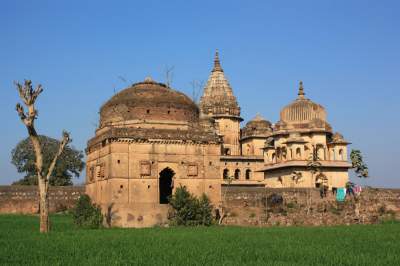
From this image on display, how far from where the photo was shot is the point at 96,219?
89.8ft

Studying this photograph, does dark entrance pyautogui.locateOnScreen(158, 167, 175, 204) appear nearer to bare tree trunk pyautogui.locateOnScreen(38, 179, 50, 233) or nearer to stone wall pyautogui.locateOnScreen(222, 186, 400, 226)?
stone wall pyautogui.locateOnScreen(222, 186, 400, 226)

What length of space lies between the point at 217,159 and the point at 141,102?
497cm

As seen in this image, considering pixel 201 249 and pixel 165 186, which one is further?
pixel 165 186

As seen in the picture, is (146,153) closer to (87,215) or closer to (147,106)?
(147,106)

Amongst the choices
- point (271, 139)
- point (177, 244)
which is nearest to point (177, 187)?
point (177, 244)

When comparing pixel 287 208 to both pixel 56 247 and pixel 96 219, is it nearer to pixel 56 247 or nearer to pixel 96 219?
pixel 96 219

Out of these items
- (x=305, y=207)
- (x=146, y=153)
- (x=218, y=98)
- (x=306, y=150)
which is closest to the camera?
(x=146, y=153)

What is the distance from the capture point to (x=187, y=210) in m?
28.0

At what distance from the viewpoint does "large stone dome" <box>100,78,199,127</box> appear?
3044cm

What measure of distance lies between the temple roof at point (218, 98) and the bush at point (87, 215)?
91.2 ft

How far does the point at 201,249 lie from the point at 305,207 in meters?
21.2

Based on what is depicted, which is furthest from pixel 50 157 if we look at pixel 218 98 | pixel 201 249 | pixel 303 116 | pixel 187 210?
pixel 201 249

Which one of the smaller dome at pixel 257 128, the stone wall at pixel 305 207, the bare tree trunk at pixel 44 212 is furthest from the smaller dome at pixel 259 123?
the bare tree trunk at pixel 44 212

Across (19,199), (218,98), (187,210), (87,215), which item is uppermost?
(218,98)
